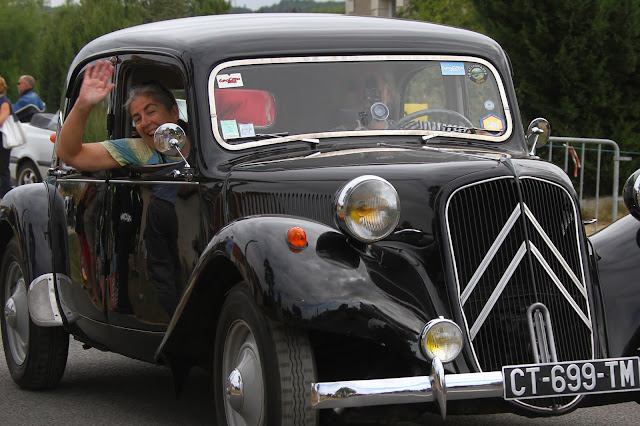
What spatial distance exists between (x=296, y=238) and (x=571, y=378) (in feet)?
3.67

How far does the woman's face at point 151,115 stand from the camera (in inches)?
223

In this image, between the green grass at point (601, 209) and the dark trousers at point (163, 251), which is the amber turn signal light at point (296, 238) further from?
the green grass at point (601, 209)

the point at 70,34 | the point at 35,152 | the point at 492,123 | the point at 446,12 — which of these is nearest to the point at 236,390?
the point at 492,123

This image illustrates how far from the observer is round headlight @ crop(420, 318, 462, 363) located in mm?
4039

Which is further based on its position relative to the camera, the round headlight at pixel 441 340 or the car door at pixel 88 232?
the car door at pixel 88 232

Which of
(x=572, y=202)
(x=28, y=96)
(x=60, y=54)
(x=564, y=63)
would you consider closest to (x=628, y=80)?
(x=564, y=63)

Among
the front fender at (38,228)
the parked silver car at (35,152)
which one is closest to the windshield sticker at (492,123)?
the front fender at (38,228)

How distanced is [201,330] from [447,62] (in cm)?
192

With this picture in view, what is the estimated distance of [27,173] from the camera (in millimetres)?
17859

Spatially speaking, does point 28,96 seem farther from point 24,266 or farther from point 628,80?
point 24,266

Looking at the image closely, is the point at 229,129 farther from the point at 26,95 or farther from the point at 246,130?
the point at 26,95

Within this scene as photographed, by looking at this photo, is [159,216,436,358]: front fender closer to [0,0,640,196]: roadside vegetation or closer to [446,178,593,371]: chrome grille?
[446,178,593,371]: chrome grille

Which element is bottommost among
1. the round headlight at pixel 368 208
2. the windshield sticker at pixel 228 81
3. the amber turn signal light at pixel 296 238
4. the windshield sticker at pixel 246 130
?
the amber turn signal light at pixel 296 238

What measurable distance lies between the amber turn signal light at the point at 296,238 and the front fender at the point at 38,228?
2.38 m
